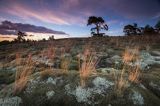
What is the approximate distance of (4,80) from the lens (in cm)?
878

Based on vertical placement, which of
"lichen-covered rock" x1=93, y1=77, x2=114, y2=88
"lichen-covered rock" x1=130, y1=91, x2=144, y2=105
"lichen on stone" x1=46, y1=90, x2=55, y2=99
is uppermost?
"lichen-covered rock" x1=93, y1=77, x2=114, y2=88

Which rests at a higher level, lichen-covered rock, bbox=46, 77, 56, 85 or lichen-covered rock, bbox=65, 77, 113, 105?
lichen-covered rock, bbox=46, 77, 56, 85

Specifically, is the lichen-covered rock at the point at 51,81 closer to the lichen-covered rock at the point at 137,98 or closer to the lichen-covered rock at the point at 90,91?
the lichen-covered rock at the point at 90,91

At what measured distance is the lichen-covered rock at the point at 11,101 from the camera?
20.4ft

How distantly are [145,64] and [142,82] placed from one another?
4264mm

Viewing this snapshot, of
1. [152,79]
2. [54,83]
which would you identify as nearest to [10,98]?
[54,83]

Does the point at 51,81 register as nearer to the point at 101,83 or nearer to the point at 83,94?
the point at 83,94

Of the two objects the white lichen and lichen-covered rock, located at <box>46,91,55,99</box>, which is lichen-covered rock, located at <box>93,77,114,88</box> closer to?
the white lichen

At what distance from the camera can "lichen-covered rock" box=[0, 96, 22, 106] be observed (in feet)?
20.4

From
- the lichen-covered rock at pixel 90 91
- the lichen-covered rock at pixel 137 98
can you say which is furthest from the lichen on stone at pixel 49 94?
the lichen-covered rock at pixel 137 98

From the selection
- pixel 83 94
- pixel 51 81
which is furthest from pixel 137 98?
pixel 51 81

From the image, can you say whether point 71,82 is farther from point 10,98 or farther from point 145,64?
point 145,64

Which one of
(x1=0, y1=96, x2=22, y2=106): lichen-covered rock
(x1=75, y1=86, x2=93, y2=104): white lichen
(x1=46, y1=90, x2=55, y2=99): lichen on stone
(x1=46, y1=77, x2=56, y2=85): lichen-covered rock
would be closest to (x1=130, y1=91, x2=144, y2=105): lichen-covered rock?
(x1=75, y1=86, x2=93, y2=104): white lichen

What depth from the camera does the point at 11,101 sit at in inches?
247
